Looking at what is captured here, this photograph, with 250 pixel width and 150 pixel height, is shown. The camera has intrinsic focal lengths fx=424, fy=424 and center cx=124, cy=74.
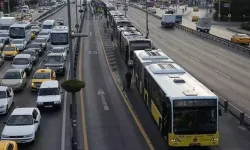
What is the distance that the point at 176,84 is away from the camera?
20.8 metres

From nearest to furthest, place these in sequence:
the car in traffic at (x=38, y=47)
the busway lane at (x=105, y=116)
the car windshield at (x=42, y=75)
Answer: the busway lane at (x=105, y=116) < the car windshield at (x=42, y=75) < the car in traffic at (x=38, y=47)

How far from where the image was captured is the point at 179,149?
19.6 metres

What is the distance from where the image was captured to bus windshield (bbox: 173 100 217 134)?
1834cm

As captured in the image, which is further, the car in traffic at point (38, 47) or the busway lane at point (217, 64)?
the car in traffic at point (38, 47)

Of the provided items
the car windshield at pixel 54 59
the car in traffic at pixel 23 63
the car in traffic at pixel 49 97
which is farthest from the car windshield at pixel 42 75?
the car windshield at pixel 54 59

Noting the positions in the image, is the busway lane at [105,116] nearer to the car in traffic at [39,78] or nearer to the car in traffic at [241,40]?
the car in traffic at [39,78]

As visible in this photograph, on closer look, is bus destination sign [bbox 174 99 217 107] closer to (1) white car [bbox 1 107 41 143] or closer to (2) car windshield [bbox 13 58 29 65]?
(1) white car [bbox 1 107 41 143]

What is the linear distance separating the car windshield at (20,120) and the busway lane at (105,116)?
10.2ft

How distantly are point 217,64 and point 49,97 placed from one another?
22285mm

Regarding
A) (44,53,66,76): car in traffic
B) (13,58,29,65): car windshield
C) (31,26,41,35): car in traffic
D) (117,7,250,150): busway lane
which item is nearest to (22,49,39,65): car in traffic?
(13,58,29,65): car windshield

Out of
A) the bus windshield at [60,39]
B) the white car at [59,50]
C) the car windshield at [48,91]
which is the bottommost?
the car windshield at [48,91]

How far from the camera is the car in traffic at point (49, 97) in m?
26.9

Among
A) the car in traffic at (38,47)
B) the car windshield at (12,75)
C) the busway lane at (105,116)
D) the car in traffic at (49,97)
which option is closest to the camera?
the busway lane at (105,116)

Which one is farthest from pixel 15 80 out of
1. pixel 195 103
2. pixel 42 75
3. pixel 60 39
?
pixel 195 103
